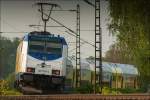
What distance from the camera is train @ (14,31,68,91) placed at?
2552cm

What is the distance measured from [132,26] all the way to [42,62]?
6866 mm

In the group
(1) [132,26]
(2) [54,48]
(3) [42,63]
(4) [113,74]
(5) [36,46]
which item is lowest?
(4) [113,74]

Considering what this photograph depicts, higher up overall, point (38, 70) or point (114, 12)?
point (114, 12)

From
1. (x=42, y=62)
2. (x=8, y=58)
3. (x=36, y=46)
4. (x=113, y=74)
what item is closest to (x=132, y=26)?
(x=42, y=62)

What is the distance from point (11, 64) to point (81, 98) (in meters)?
80.4

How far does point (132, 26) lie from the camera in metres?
20.6

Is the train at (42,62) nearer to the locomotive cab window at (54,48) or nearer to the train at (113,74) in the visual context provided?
the locomotive cab window at (54,48)

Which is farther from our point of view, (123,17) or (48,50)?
(48,50)

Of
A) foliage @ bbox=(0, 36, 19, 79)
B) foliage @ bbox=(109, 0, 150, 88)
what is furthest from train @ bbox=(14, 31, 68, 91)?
foliage @ bbox=(0, 36, 19, 79)

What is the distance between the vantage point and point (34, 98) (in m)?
14.2

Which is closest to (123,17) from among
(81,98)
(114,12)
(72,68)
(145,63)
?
(114,12)

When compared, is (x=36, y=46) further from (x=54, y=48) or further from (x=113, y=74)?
(x=113, y=74)

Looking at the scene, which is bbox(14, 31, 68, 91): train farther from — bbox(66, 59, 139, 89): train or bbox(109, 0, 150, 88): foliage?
bbox(66, 59, 139, 89): train

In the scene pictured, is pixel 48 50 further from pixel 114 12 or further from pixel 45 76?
pixel 114 12
